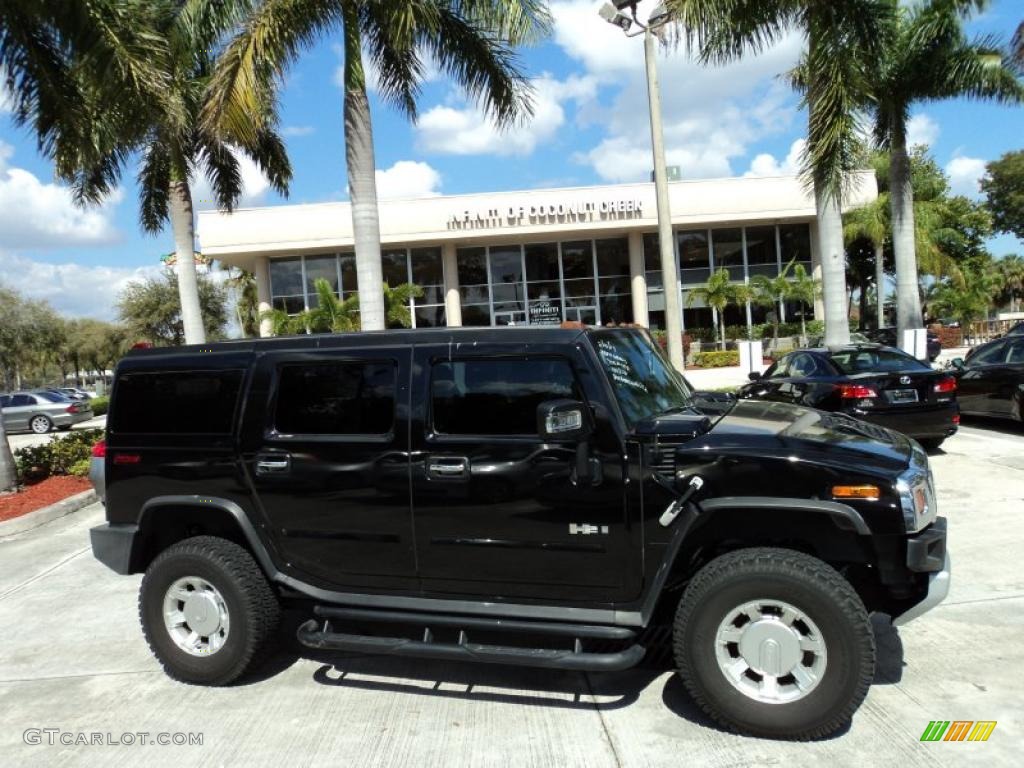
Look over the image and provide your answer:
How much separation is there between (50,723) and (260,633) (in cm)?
114

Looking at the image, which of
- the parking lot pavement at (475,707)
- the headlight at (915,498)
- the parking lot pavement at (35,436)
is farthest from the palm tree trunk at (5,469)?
the parking lot pavement at (35,436)

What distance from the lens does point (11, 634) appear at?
5.26m

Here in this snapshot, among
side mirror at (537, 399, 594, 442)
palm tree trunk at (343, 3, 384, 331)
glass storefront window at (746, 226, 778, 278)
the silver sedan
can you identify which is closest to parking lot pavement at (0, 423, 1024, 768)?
side mirror at (537, 399, 594, 442)

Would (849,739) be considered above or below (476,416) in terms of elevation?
below

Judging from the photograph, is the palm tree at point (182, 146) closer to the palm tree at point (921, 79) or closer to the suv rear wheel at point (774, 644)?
the suv rear wheel at point (774, 644)

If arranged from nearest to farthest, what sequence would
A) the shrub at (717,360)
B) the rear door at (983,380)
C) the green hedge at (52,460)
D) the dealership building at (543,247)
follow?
the rear door at (983,380), the green hedge at (52,460), the shrub at (717,360), the dealership building at (543,247)

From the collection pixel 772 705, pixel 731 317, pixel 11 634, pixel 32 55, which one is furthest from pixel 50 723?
pixel 731 317

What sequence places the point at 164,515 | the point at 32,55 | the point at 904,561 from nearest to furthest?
the point at 904,561 < the point at 164,515 < the point at 32,55

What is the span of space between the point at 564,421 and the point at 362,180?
8443 mm

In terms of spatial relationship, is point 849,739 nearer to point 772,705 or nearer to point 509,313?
point 772,705

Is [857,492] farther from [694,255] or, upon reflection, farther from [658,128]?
[694,255]

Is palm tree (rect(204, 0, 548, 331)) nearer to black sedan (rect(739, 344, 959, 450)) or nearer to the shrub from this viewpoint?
black sedan (rect(739, 344, 959, 450))

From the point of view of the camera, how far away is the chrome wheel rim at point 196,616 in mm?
4059

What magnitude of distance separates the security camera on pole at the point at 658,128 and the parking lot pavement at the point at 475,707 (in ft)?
23.3
